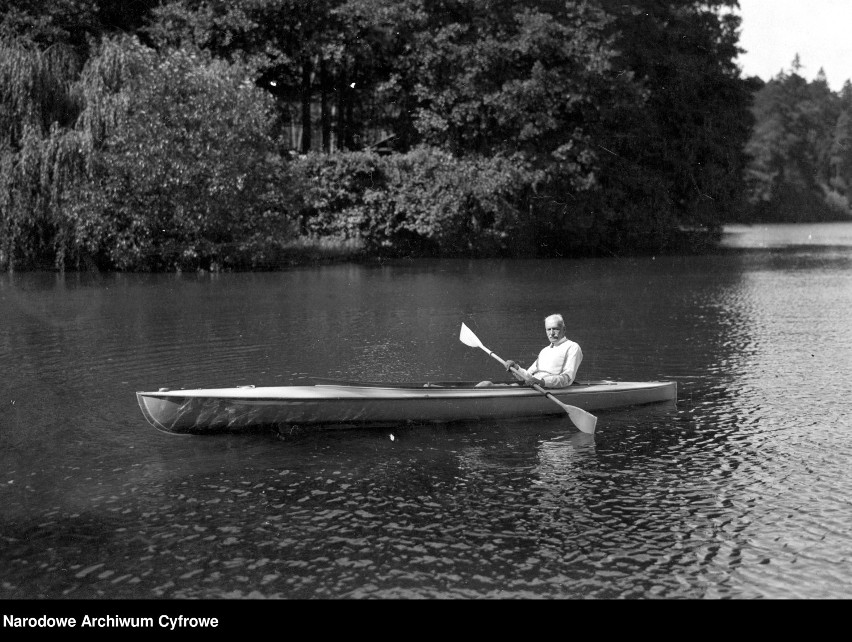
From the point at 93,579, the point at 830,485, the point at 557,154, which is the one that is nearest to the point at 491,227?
the point at 557,154

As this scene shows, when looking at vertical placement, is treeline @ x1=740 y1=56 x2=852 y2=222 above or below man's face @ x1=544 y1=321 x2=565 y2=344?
above

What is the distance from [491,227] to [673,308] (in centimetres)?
1888

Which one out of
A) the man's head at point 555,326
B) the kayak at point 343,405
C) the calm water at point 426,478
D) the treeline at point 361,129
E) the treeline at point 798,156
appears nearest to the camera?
the calm water at point 426,478

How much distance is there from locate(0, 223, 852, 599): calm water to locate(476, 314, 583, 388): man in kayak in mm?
568

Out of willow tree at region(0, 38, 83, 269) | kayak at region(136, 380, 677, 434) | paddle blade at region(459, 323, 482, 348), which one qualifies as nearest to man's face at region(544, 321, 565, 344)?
kayak at region(136, 380, 677, 434)

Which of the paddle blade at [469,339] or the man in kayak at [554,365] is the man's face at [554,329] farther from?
the paddle blade at [469,339]

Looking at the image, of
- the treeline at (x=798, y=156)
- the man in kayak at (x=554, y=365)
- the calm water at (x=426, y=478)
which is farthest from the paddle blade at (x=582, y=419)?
the treeline at (x=798, y=156)

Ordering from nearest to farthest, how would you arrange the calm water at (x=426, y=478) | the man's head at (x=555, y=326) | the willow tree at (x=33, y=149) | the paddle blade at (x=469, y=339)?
the calm water at (x=426, y=478), the man's head at (x=555, y=326), the paddle blade at (x=469, y=339), the willow tree at (x=33, y=149)

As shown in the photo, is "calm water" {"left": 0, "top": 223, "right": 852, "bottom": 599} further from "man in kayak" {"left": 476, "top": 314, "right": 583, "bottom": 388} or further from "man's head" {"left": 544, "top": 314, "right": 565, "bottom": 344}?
"man's head" {"left": 544, "top": 314, "right": 565, "bottom": 344}

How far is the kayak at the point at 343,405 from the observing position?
11836 mm

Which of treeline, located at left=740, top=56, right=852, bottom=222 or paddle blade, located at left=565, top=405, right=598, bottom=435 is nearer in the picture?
paddle blade, located at left=565, top=405, right=598, bottom=435

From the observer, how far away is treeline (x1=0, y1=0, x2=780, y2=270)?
3388cm

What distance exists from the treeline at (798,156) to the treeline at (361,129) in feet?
160
